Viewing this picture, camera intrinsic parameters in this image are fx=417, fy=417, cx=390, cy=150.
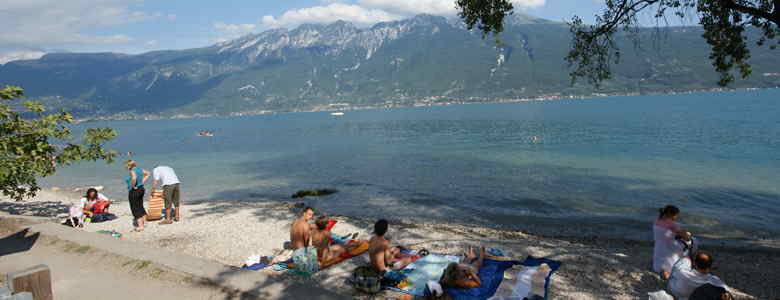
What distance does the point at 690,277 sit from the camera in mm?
6469

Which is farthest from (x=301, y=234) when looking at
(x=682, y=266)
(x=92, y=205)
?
(x=92, y=205)

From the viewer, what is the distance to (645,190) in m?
21.6

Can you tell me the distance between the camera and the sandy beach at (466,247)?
7.74 metres

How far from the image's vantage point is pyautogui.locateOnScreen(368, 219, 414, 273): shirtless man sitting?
803 centimetres

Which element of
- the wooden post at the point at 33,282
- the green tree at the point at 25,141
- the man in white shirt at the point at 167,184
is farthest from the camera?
the man in white shirt at the point at 167,184

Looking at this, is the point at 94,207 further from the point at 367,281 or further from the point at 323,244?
the point at 367,281

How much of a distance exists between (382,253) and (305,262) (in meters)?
1.66

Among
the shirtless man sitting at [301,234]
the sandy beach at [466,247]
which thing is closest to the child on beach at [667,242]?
the sandy beach at [466,247]

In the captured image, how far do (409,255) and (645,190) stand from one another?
58.6 feet

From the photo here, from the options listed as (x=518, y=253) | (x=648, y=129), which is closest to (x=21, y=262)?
(x=518, y=253)

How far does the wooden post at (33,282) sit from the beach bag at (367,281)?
14.2 ft

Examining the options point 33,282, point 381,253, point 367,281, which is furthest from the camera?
point 381,253

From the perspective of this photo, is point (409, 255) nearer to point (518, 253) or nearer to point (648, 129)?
point (518, 253)

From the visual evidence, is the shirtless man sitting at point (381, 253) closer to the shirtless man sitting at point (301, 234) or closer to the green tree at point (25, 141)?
the shirtless man sitting at point (301, 234)
